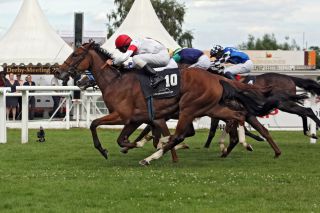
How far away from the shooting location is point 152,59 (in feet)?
35.9

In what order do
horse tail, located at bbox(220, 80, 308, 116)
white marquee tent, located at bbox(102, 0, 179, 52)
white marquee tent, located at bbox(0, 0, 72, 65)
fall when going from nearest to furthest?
1. horse tail, located at bbox(220, 80, 308, 116)
2. white marquee tent, located at bbox(0, 0, 72, 65)
3. white marquee tent, located at bbox(102, 0, 179, 52)

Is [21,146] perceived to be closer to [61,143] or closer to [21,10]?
[61,143]

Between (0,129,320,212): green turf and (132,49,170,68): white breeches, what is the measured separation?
1.57m

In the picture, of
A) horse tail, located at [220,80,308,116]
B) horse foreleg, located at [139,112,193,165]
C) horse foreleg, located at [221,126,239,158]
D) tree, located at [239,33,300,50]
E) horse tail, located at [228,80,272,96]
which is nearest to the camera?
horse foreleg, located at [139,112,193,165]

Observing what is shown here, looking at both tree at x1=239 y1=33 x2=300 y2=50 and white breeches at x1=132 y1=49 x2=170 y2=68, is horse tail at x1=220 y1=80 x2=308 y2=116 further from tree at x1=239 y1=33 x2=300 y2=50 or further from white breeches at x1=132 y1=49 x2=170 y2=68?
tree at x1=239 y1=33 x2=300 y2=50

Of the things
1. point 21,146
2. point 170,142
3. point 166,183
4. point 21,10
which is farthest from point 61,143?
point 21,10

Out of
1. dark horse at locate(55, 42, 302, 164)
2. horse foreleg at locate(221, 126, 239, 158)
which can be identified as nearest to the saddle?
horse foreleg at locate(221, 126, 239, 158)

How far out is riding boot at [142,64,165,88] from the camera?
34.4 ft

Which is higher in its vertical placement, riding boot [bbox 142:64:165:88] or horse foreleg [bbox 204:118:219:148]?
riding boot [bbox 142:64:165:88]

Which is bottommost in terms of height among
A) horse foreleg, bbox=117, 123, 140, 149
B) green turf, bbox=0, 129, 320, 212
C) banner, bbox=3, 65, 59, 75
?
green turf, bbox=0, 129, 320, 212

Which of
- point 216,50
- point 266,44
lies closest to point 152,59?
point 216,50

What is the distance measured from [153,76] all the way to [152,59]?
471mm

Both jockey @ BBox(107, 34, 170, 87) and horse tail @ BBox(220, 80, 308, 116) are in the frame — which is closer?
jockey @ BBox(107, 34, 170, 87)

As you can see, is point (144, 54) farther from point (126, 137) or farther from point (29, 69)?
point (29, 69)
